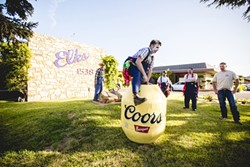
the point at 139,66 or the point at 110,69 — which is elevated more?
the point at 110,69

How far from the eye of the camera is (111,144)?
318cm

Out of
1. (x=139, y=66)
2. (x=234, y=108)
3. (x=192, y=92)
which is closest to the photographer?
(x=139, y=66)

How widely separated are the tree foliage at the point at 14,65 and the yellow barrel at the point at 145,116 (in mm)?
8512

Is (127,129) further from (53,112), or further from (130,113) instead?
(53,112)

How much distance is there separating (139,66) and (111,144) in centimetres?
175

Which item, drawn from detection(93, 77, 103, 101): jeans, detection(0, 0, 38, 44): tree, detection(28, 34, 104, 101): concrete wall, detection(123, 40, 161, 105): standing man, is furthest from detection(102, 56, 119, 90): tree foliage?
detection(123, 40, 161, 105): standing man

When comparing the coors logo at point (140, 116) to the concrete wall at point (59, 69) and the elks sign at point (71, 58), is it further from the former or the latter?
the elks sign at point (71, 58)

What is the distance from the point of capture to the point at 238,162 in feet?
8.45

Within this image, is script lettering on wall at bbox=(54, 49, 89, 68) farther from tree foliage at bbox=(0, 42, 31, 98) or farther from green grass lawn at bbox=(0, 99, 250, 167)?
green grass lawn at bbox=(0, 99, 250, 167)

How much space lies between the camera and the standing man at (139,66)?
9.32ft

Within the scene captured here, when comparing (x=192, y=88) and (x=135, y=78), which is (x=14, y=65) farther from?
(x=192, y=88)

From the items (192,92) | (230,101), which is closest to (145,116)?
(230,101)

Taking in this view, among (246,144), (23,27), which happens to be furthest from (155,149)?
(23,27)

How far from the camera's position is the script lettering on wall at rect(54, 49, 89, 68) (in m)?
10.9
